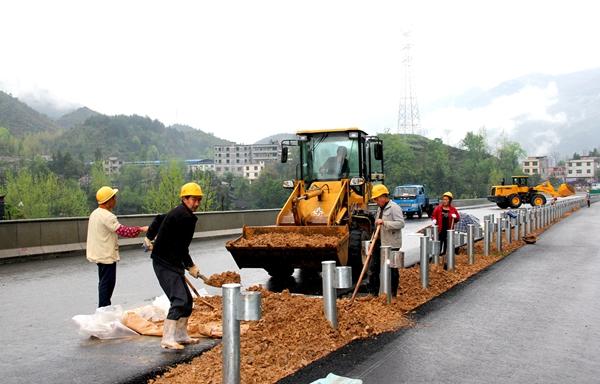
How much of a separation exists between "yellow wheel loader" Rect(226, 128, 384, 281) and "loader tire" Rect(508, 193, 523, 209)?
3778 cm

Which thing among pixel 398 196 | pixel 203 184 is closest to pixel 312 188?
pixel 398 196

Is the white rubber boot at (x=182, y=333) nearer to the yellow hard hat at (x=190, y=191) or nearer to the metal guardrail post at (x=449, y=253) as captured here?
the yellow hard hat at (x=190, y=191)

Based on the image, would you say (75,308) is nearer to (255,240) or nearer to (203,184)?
(255,240)

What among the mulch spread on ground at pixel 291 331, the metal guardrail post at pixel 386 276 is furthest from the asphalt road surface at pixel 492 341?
the metal guardrail post at pixel 386 276

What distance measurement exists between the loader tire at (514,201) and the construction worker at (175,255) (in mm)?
45106

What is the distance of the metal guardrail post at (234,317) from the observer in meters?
4.80

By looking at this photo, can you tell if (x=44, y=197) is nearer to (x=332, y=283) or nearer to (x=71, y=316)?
(x=71, y=316)

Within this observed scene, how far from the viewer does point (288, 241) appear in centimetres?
1041

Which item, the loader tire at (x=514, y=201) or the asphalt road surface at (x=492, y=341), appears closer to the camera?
the asphalt road surface at (x=492, y=341)

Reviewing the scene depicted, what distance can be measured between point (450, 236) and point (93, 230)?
7.03m

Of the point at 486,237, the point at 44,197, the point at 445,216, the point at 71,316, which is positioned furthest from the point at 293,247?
the point at 44,197

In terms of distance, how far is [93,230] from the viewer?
7566 millimetres

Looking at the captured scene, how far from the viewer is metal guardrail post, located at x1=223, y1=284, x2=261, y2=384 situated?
15.8 ft

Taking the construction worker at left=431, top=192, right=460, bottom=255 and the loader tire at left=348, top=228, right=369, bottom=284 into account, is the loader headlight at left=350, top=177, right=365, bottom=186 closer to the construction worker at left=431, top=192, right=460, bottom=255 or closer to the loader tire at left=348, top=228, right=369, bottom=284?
the loader tire at left=348, top=228, right=369, bottom=284
